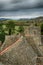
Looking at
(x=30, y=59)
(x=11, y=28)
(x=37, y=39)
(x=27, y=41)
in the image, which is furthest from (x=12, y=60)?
(x=11, y=28)

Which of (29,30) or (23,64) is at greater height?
(29,30)

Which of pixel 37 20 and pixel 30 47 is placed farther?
pixel 37 20

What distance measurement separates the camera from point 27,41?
63.3ft

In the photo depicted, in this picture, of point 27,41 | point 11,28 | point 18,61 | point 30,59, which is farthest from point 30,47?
point 11,28

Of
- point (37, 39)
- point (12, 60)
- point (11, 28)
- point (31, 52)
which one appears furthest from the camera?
point (11, 28)

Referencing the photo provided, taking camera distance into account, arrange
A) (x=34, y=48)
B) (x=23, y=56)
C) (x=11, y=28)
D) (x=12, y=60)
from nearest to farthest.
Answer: (x=12, y=60), (x=23, y=56), (x=34, y=48), (x=11, y=28)

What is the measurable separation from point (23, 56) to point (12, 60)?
1.53 m

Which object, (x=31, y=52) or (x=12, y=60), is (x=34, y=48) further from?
(x=12, y=60)

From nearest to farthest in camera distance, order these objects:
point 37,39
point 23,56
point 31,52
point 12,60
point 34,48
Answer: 1. point 12,60
2. point 23,56
3. point 31,52
4. point 34,48
5. point 37,39

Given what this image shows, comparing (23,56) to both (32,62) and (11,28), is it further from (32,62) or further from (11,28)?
(11,28)

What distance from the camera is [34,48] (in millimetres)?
20203

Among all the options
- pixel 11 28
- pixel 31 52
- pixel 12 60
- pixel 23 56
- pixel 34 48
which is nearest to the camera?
pixel 12 60

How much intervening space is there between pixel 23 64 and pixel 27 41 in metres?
2.73

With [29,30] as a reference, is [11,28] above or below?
below
